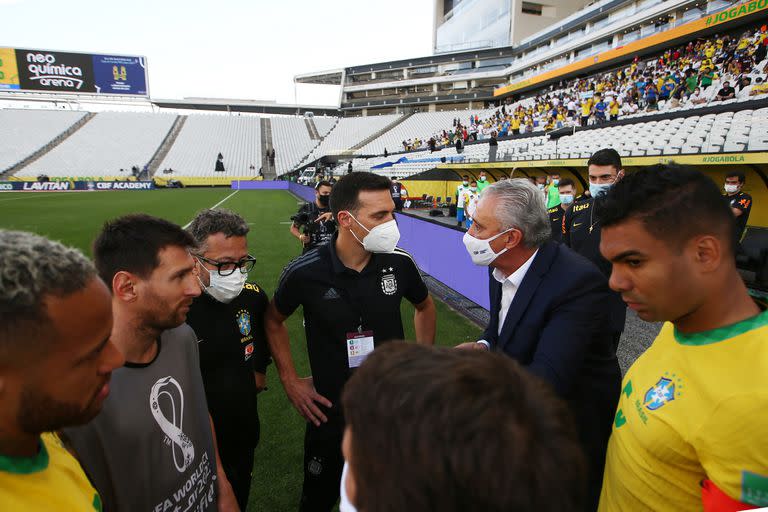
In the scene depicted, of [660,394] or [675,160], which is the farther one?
[675,160]

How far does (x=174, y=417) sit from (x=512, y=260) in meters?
1.72

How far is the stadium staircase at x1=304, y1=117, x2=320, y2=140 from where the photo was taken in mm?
61000

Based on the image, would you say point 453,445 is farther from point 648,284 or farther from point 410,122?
point 410,122

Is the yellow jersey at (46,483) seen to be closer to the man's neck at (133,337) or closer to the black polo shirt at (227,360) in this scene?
the man's neck at (133,337)

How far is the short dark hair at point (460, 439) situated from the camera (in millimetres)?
588

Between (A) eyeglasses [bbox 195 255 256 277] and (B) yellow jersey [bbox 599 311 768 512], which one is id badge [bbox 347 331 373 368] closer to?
(A) eyeglasses [bbox 195 255 256 277]

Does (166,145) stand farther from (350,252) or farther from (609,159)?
(350,252)

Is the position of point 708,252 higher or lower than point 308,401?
higher

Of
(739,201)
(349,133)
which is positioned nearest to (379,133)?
(349,133)

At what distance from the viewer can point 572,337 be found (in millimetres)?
1686

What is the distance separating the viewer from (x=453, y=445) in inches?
23.6

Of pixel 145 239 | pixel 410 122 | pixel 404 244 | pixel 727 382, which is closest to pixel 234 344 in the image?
pixel 145 239

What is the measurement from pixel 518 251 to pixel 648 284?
747 millimetres

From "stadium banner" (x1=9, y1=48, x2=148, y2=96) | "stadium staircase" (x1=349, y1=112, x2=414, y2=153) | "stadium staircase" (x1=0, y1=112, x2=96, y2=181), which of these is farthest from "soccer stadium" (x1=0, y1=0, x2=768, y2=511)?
"stadium banner" (x1=9, y1=48, x2=148, y2=96)
